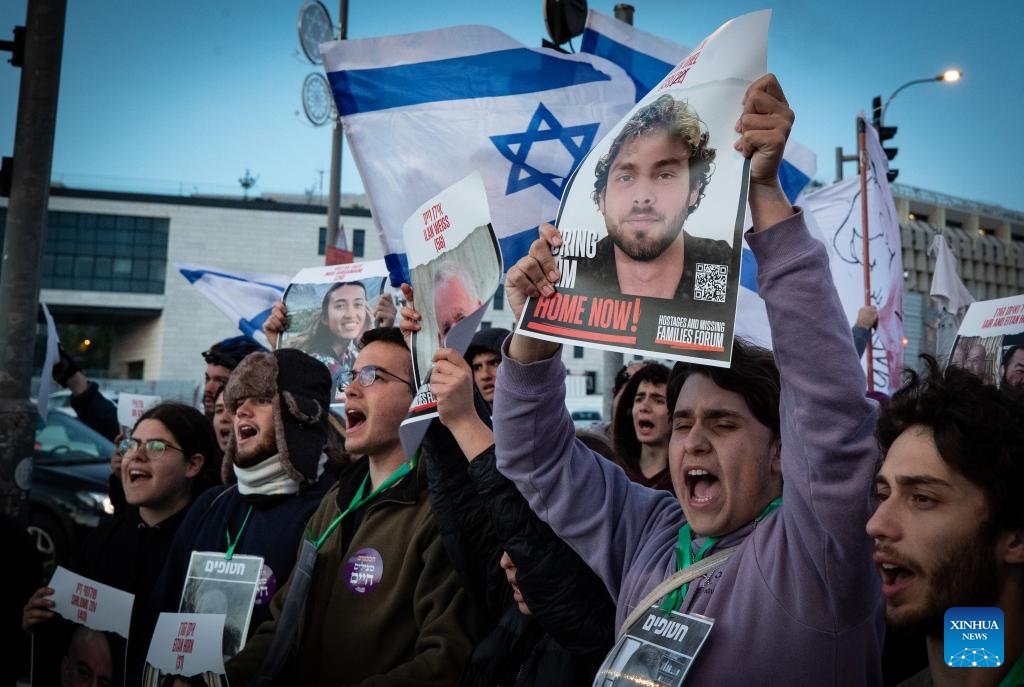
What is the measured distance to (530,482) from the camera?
9.30ft

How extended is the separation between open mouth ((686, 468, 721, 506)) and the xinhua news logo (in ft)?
2.27

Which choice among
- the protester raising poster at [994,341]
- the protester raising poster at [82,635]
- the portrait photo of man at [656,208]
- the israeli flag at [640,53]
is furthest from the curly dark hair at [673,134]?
the protester raising poster at [994,341]

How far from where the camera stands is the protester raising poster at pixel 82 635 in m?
3.69

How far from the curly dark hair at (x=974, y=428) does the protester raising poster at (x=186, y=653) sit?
7.82ft

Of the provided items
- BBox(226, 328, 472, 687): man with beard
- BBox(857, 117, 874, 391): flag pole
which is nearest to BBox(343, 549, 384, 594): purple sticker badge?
BBox(226, 328, 472, 687): man with beard

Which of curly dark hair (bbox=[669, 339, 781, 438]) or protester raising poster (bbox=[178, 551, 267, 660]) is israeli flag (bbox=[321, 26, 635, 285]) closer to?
protester raising poster (bbox=[178, 551, 267, 660])

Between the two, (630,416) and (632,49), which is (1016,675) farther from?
(632,49)

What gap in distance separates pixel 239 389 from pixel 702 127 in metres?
2.73

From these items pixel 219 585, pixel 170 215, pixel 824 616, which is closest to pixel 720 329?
pixel 824 616

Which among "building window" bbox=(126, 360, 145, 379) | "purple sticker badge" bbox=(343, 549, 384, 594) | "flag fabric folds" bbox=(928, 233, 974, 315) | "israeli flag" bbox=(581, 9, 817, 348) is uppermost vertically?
"building window" bbox=(126, 360, 145, 379)

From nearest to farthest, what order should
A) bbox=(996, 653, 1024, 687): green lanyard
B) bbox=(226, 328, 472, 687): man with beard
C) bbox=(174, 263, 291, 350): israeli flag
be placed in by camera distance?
1. bbox=(996, 653, 1024, 687): green lanyard
2. bbox=(226, 328, 472, 687): man with beard
3. bbox=(174, 263, 291, 350): israeli flag

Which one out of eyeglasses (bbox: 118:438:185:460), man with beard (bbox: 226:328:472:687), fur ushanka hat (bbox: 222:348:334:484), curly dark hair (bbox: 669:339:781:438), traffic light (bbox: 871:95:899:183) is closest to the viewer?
curly dark hair (bbox: 669:339:781:438)

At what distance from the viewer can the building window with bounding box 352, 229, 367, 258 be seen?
56812 millimetres

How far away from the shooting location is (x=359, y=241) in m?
57.2
